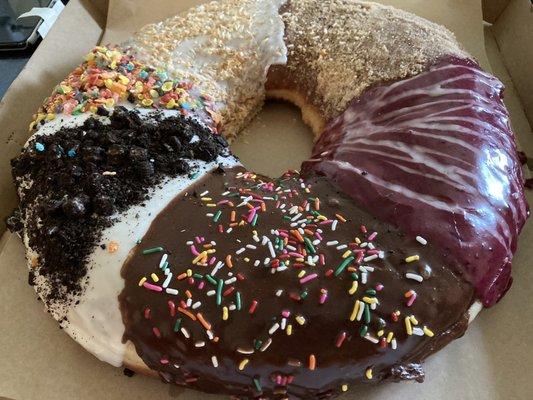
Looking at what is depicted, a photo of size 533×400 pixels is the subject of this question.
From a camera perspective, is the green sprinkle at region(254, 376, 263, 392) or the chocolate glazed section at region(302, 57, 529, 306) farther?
the chocolate glazed section at region(302, 57, 529, 306)

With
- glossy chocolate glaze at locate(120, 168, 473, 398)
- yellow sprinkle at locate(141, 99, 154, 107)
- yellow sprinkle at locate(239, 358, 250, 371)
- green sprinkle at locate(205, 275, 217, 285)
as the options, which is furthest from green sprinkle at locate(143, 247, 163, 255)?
yellow sprinkle at locate(141, 99, 154, 107)

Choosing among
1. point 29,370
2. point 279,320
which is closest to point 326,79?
point 279,320

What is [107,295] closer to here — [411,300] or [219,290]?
[219,290]

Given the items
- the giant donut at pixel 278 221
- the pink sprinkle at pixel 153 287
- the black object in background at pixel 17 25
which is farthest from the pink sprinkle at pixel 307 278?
the black object in background at pixel 17 25

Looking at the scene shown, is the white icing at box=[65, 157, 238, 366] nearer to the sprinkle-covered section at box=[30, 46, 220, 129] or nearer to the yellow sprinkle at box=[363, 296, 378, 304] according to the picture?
the sprinkle-covered section at box=[30, 46, 220, 129]

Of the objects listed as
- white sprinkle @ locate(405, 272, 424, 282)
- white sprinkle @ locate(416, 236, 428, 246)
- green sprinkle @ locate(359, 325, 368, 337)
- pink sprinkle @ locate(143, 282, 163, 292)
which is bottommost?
pink sprinkle @ locate(143, 282, 163, 292)

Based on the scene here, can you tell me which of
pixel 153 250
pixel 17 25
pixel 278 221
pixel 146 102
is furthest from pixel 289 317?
pixel 17 25

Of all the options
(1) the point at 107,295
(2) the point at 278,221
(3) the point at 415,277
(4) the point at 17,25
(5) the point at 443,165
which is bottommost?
(4) the point at 17,25
